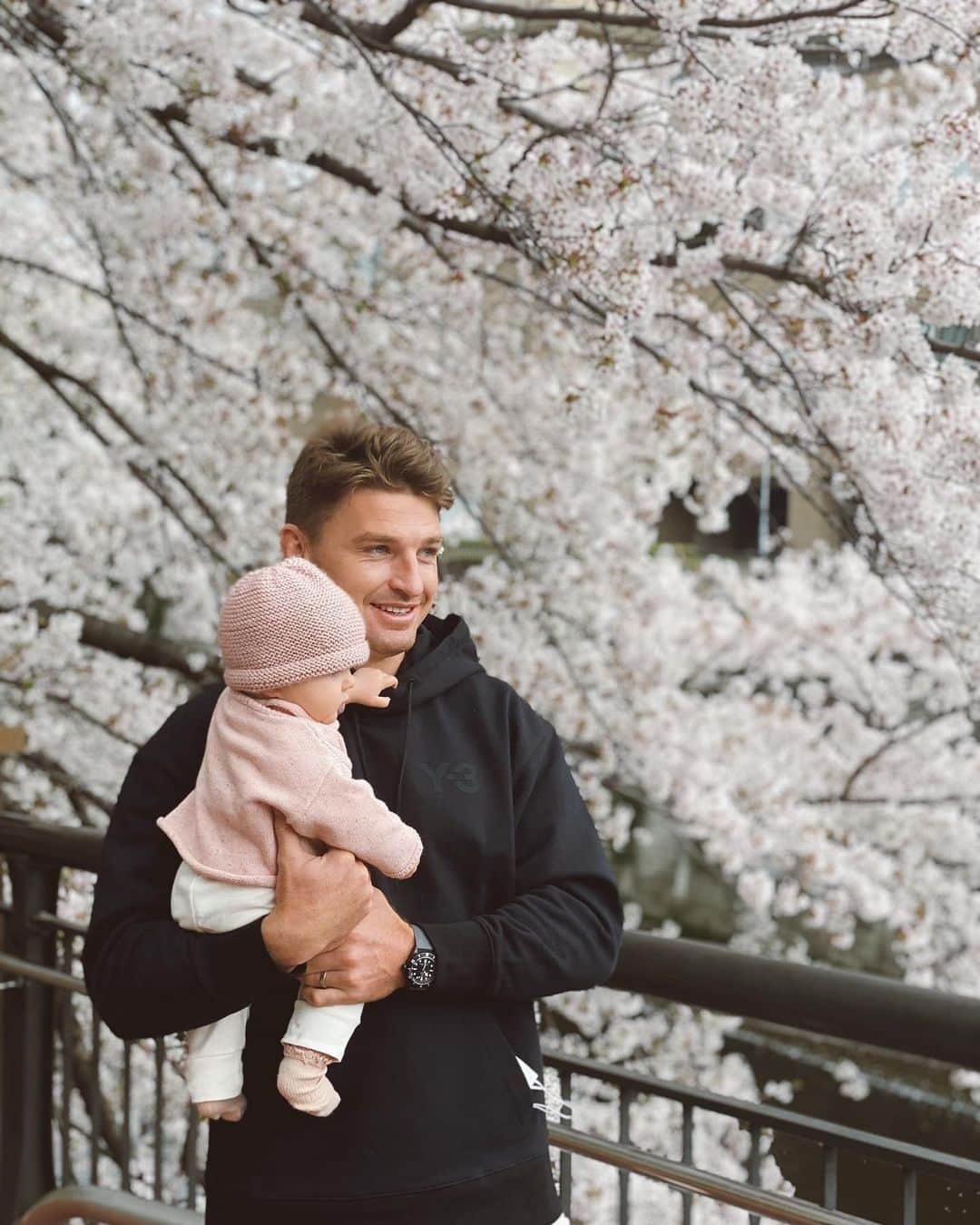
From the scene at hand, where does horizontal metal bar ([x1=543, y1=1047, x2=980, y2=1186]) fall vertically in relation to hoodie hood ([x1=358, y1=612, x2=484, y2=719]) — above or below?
below

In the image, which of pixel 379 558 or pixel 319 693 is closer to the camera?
pixel 319 693

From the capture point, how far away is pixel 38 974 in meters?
3.12

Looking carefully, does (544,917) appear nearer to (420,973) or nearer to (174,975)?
(420,973)

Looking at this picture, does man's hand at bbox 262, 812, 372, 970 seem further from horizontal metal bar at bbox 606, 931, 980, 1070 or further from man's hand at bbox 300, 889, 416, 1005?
horizontal metal bar at bbox 606, 931, 980, 1070

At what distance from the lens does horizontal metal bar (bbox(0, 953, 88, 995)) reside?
302cm

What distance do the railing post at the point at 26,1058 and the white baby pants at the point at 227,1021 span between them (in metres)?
1.74

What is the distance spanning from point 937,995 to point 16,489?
22.6ft

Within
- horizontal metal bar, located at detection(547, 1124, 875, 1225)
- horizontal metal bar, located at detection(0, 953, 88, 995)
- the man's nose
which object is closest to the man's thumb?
the man's nose

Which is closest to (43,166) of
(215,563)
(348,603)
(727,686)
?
(215,563)

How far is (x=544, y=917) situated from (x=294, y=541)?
0.61 metres

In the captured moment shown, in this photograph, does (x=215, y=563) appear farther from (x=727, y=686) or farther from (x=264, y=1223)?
(x=727, y=686)

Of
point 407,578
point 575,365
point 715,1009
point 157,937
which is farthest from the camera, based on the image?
point 575,365

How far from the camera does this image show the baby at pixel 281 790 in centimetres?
149

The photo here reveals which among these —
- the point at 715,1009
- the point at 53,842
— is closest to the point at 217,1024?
the point at 715,1009
